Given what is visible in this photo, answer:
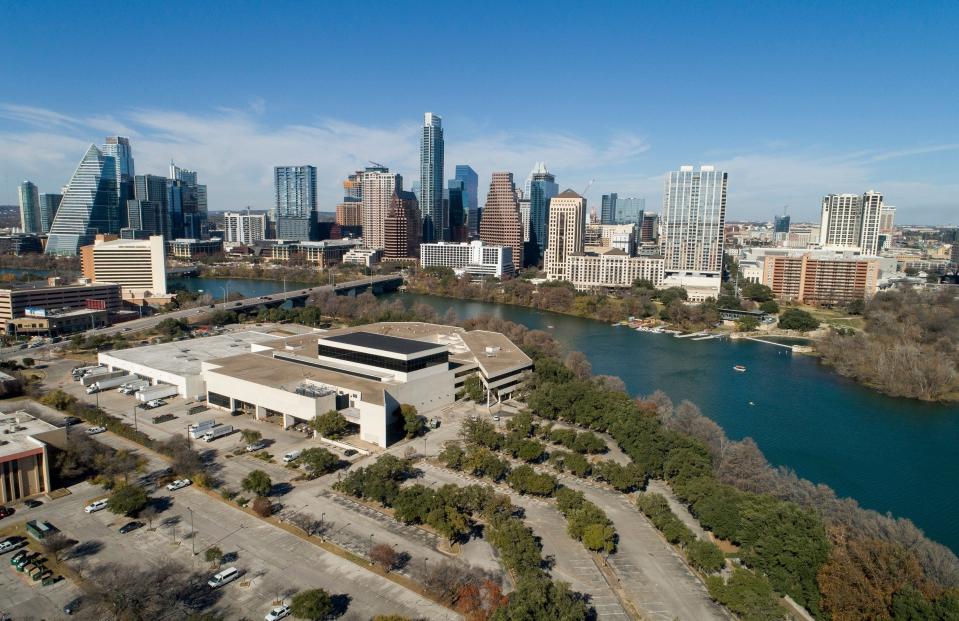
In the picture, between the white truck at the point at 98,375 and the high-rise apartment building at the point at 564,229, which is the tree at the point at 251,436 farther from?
the high-rise apartment building at the point at 564,229

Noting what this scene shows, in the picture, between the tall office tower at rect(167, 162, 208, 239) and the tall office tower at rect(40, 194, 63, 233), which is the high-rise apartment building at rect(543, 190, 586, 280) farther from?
the tall office tower at rect(40, 194, 63, 233)

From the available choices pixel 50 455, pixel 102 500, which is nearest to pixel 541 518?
pixel 102 500

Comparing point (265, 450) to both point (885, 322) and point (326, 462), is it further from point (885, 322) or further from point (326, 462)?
point (885, 322)

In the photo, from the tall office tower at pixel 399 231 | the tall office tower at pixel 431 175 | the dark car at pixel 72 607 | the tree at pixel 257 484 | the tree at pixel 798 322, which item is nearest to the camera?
the dark car at pixel 72 607

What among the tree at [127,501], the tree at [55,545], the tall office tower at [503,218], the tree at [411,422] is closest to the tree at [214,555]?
the tree at [127,501]

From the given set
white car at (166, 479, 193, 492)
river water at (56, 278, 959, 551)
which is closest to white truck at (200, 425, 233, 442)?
white car at (166, 479, 193, 492)

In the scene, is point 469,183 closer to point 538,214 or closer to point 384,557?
point 538,214
